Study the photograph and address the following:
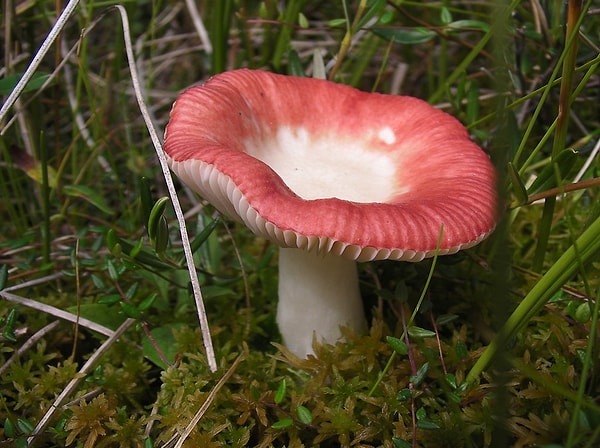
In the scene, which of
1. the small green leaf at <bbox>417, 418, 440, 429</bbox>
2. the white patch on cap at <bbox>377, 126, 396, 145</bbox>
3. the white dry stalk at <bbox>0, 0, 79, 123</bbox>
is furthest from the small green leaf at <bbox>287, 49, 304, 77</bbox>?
the small green leaf at <bbox>417, 418, 440, 429</bbox>

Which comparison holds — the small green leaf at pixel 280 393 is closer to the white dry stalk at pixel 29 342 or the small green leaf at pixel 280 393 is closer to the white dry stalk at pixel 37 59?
the white dry stalk at pixel 29 342

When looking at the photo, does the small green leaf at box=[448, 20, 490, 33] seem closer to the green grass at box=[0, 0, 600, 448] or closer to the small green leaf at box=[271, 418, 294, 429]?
the green grass at box=[0, 0, 600, 448]

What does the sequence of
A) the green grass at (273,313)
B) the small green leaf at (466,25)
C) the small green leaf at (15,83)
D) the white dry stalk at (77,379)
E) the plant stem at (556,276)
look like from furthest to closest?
1. the small green leaf at (466,25)
2. the small green leaf at (15,83)
3. the white dry stalk at (77,379)
4. the green grass at (273,313)
5. the plant stem at (556,276)

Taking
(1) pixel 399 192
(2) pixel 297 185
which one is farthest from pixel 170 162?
(1) pixel 399 192

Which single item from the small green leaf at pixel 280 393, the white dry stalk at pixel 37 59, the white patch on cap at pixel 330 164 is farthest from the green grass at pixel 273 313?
the white patch on cap at pixel 330 164

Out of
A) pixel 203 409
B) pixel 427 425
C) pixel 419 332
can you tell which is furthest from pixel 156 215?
pixel 427 425

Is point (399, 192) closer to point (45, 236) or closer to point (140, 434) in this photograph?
point (140, 434)

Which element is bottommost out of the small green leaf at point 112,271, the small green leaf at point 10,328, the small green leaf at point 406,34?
the small green leaf at point 10,328
